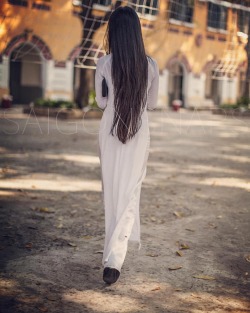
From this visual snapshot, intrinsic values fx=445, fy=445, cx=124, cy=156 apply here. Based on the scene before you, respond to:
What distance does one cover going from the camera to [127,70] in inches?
115

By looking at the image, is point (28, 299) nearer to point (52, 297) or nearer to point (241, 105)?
point (52, 297)

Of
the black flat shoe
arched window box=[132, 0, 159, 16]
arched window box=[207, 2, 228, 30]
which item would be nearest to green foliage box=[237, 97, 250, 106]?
arched window box=[207, 2, 228, 30]

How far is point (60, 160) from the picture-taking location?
773 cm

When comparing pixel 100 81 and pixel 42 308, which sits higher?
pixel 100 81

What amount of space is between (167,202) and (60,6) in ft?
54.1

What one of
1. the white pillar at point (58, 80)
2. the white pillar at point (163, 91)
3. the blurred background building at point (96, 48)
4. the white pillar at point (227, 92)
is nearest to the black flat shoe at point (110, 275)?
the blurred background building at point (96, 48)

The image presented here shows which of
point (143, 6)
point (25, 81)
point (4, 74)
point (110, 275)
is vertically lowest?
point (110, 275)

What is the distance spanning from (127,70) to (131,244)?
164 centimetres

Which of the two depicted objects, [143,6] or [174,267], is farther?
[143,6]

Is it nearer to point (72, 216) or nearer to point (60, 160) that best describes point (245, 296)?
point (72, 216)

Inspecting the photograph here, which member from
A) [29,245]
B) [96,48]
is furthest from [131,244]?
[96,48]

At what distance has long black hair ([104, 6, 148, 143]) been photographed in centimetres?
293

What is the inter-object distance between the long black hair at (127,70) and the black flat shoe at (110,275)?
86 cm

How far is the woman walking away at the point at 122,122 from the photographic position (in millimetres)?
2936
